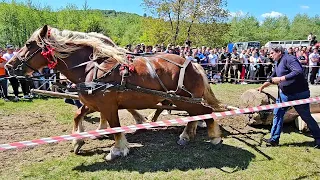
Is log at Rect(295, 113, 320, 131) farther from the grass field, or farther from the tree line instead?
the tree line

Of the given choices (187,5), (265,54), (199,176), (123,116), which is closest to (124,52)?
(199,176)

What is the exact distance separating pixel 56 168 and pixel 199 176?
224 cm

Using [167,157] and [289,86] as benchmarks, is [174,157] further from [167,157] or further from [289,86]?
[289,86]

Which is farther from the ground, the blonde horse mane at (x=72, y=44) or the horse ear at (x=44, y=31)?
the horse ear at (x=44, y=31)

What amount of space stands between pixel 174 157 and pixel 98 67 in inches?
79.1

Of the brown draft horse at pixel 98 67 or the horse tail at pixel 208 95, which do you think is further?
the horse tail at pixel 208 95

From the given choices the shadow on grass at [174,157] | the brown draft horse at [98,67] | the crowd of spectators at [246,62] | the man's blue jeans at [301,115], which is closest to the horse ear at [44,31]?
the brown draft horse at [98,67]

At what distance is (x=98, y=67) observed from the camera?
510 centimetres

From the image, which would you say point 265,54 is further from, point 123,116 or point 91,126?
point 91,126

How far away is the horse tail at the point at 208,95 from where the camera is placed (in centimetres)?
582

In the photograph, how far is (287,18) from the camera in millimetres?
76312

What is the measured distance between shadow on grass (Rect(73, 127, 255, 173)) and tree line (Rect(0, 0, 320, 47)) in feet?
47.7

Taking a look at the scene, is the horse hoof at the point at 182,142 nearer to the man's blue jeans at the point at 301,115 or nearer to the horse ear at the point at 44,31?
the man's blue jeans at the point at 301,115

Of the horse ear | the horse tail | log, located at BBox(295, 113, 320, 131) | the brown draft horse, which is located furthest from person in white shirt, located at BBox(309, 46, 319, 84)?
the horse ear
